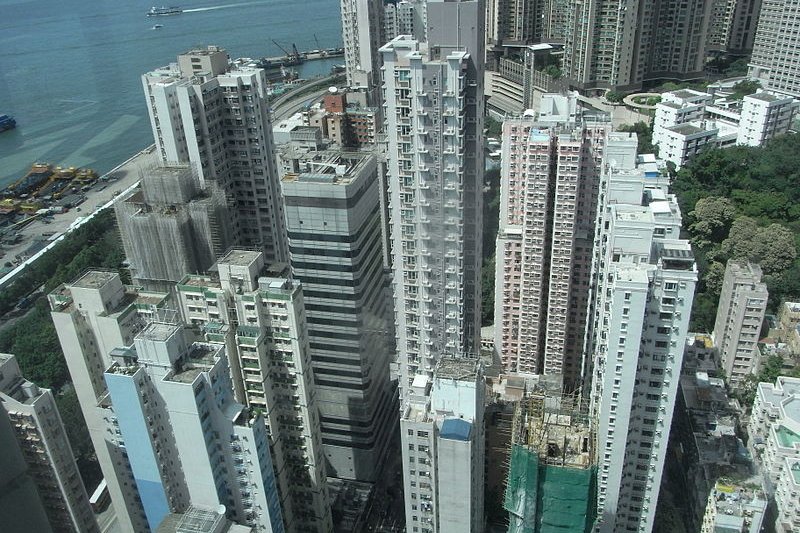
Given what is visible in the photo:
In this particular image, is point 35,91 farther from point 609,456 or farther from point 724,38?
point 724,38

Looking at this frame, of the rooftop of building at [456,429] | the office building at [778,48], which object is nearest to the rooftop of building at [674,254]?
the rooftop of building at [456,429]

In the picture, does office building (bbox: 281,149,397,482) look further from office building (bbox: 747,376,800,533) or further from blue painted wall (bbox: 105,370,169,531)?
office building (bbox: 747,376,800,533)

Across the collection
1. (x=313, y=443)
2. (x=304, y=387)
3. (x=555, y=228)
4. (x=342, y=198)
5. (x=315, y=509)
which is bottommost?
(x=315, y=509)

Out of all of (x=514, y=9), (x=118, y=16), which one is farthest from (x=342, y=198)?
(x=118, y=16)

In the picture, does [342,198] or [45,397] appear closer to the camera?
[45,397]

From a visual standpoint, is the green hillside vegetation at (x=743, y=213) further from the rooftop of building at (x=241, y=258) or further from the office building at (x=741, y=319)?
the rooftop of building at (x=241, y=258)

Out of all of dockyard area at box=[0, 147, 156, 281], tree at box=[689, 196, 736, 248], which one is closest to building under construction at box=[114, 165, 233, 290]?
dockyard area at box=[0, 147, 156, 281]
